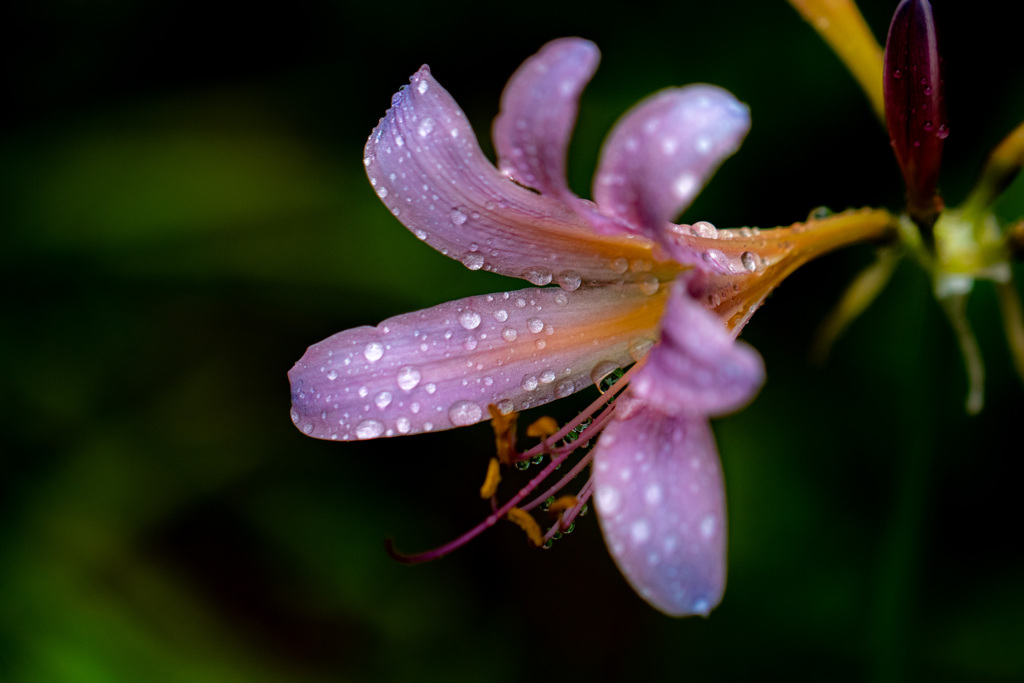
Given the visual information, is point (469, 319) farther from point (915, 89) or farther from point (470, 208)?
point (915, 89)

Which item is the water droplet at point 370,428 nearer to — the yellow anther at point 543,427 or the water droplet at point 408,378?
the water droplet at point 408,378

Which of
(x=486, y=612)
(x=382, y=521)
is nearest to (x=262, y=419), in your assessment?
(x=382, y=521)

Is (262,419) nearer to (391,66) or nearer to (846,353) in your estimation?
(391,66)

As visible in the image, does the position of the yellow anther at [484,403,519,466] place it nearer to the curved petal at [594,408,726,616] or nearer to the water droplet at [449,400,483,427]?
the water droplet at [449,400,483,427]

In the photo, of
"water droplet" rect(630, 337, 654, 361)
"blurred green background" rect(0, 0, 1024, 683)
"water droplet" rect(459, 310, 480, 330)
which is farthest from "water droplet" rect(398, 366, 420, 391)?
"blurred green background" rect(0, 0, 1024, 683)

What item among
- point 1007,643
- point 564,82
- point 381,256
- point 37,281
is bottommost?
point 1007,643

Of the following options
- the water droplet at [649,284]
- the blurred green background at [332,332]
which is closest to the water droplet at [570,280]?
the water droplet at [649,284]

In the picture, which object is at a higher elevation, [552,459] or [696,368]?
[696,368]

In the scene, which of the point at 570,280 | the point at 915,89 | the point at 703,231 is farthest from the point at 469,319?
the point at 915,89
